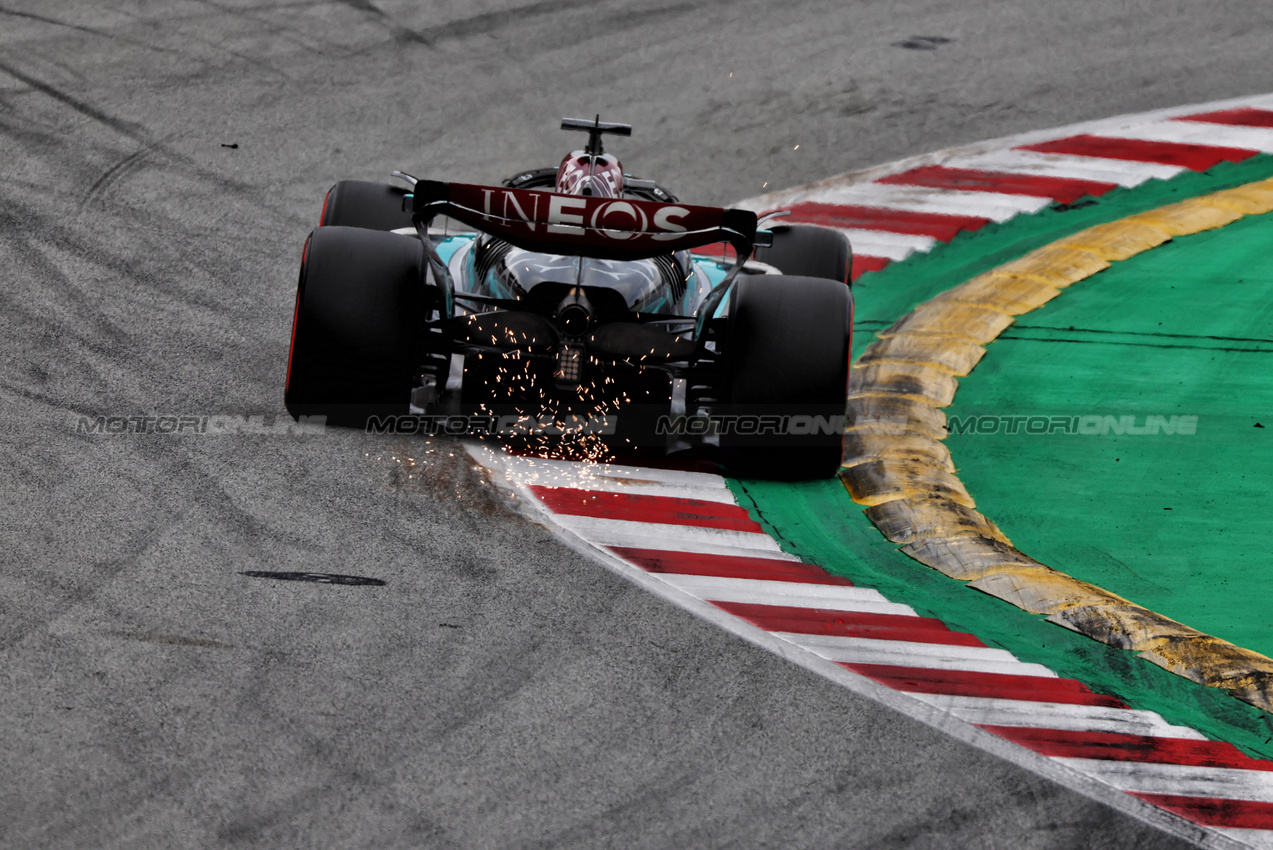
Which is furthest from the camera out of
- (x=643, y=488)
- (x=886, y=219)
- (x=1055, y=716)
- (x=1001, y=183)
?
(x=1001, y=183)

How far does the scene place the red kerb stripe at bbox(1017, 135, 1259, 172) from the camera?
35.7 feet

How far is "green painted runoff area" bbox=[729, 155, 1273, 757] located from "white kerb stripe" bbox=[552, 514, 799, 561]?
0.15 metres

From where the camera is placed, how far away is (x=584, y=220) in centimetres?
602

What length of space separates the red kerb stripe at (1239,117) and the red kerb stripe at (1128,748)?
7.95 m

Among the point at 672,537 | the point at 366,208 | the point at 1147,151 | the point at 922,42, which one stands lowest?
the point at 672,537

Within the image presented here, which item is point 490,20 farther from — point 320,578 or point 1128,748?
point 1128,748

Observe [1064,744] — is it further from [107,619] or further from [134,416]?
[134,416]

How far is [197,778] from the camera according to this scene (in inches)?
164

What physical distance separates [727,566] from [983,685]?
122 centimetres

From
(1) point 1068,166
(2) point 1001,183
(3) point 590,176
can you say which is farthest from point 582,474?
(1) point 1068,166

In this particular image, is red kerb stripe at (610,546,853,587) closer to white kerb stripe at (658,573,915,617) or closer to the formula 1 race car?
white kerb stripe at (658,573,915,617)

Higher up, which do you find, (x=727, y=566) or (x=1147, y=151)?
(x=1147, y=151)

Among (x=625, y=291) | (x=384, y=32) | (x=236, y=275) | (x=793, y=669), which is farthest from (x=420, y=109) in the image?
(x=793, y=669)

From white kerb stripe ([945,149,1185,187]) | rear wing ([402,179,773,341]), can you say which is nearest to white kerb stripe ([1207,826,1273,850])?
rear wing ([402,179,773,341])
